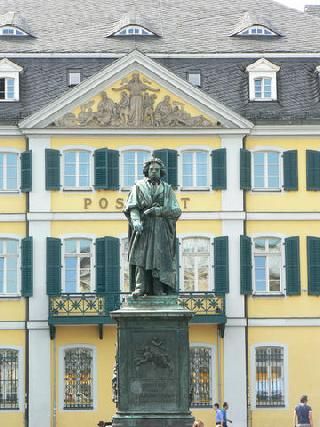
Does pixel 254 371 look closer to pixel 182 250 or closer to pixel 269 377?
pixel 269 377

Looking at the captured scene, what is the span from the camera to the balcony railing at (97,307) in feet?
165

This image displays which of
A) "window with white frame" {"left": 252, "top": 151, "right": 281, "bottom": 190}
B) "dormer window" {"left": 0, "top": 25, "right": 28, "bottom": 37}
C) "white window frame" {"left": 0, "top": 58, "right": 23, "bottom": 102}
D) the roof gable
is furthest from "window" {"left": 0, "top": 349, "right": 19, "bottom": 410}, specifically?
"dormer window" {"left": 0, "top": 25, "right": 28, "bottom": 37}

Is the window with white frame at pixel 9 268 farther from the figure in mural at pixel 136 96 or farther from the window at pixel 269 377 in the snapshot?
the window at pixel 269 377

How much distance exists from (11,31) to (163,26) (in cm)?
530

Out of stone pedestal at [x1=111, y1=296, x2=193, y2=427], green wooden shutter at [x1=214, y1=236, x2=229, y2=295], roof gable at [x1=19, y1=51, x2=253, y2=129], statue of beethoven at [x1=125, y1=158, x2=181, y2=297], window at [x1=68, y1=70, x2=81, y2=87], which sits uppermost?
window at [x1=68, y1=70, x2=81, y2=87]

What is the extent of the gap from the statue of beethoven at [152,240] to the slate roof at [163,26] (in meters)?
27.0

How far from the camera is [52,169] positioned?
51594 mm

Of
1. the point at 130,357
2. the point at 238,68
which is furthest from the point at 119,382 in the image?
the point at 238,68

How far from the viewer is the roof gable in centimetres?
5159

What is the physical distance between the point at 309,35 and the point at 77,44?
7.96 metres

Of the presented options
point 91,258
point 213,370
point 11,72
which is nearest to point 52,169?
point 91,258

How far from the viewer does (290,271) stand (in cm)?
5162

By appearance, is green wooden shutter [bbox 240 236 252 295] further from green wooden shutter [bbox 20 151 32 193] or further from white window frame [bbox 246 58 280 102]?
green wooden shutter [bbox 20 151 32 193]

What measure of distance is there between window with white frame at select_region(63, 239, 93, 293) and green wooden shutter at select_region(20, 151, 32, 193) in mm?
2107
